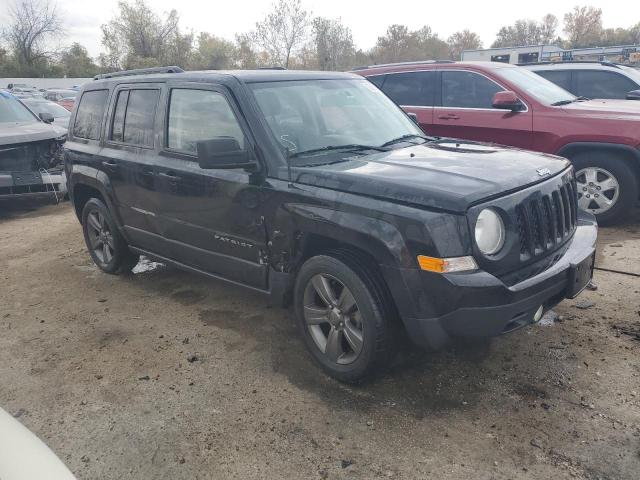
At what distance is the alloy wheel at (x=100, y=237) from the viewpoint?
5.35 meters

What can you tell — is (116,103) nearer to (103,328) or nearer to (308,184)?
(103,328)

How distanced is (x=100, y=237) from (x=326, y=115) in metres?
2.89

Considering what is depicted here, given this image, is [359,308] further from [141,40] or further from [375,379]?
[141,40]

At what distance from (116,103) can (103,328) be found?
197cm

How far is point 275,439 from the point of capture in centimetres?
287

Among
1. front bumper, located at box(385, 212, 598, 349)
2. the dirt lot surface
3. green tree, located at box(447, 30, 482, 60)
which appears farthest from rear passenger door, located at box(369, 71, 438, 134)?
green tree, located at box(447, 30, 482, 60)

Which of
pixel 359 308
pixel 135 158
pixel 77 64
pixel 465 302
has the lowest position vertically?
pixel 359 308

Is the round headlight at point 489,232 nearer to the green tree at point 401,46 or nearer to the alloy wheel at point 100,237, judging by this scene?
the alloy wheel at point 100,237

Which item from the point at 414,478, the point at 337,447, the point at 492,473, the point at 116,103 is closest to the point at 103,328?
the point at 116,103

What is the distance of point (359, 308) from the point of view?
10.1 feet

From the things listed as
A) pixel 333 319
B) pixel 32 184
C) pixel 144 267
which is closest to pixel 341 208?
pixel 333 319

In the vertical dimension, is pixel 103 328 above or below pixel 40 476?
below

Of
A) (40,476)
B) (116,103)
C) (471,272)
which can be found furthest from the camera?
(116,103)

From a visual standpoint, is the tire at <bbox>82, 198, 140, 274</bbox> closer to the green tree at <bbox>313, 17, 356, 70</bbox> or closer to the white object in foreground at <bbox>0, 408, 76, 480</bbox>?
the white object in foreground at <bbox>0, 408, 76, 480</bbox>
